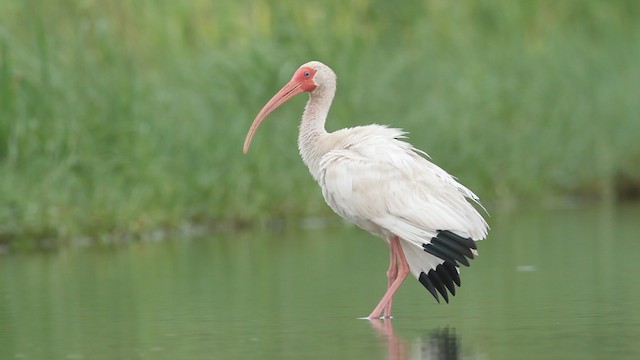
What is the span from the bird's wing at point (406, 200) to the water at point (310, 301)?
1.41 ft

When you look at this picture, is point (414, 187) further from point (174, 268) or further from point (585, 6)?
point (585, 6)

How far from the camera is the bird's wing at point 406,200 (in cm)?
976

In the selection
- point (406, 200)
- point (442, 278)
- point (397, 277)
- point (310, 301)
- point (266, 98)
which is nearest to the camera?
point (406, 200)

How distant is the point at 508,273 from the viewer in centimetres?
1254

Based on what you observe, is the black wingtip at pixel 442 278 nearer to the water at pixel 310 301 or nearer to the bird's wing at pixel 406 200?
the bird's wing at pixel 406 200

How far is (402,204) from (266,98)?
916 cm

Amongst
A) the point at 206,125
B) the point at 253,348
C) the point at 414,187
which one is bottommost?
the point at 253,348

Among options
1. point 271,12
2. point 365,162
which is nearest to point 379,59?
point 271,12

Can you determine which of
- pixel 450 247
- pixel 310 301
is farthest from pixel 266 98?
pixel 450 247

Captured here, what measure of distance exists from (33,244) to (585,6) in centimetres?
1126

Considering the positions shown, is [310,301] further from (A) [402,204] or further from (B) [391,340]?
(B) [391,340]

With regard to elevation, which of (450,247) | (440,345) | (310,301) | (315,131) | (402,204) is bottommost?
(440,345)

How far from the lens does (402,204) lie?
10.1m

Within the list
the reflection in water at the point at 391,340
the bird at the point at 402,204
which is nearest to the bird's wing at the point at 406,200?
the bird at the point at 402,204
